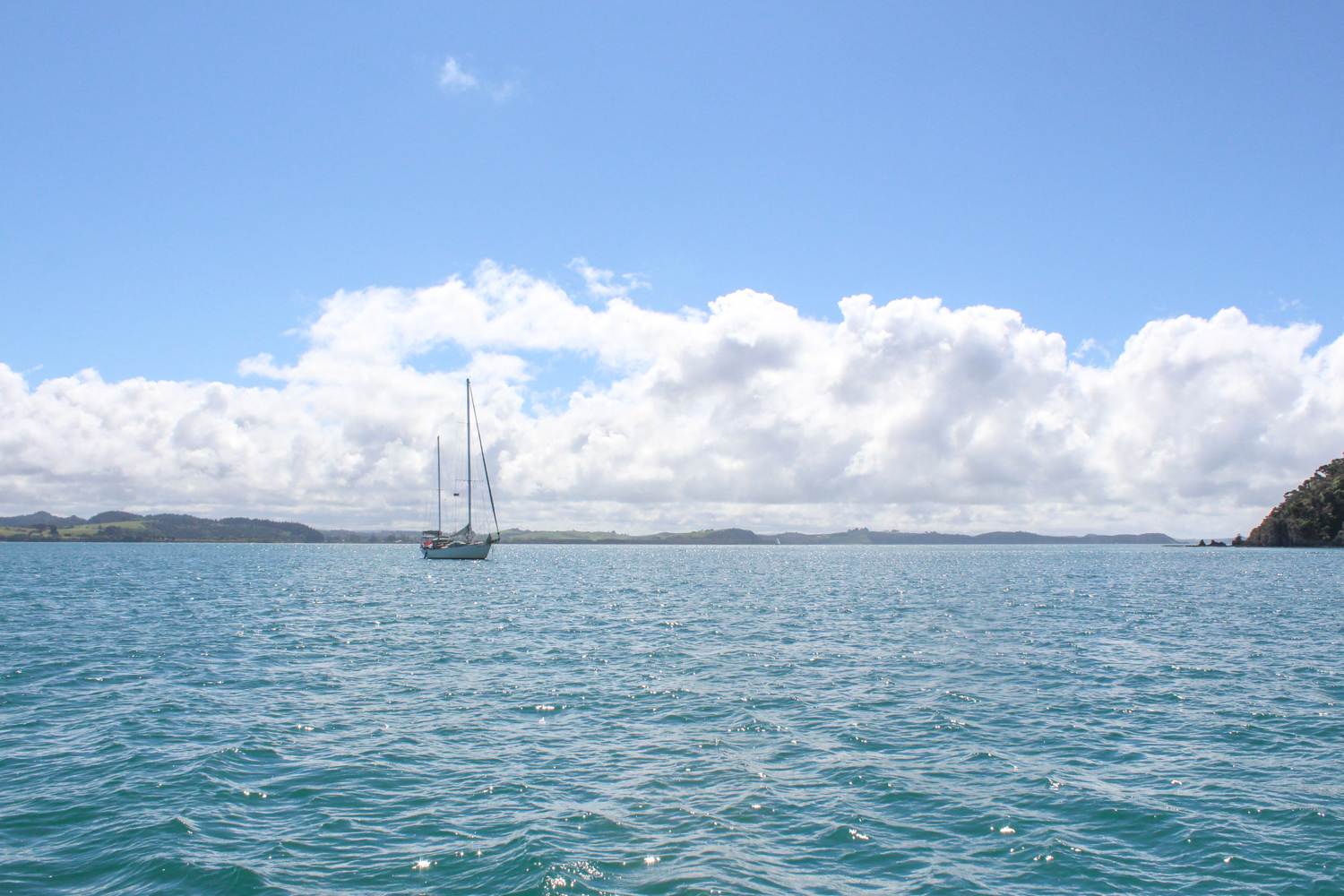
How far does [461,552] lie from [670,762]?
143m

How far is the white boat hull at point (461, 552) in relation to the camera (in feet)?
519

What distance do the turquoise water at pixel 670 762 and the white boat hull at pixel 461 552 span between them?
354ft

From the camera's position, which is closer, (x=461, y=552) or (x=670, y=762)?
(x=670, y=762)

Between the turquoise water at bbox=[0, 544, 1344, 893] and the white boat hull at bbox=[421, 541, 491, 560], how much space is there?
10780 cm

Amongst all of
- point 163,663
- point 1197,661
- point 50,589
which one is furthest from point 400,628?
point 50,589

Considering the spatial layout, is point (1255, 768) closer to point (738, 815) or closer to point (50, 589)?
point (738, 815)

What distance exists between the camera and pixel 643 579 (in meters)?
126

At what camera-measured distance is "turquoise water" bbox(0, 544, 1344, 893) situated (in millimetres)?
15453

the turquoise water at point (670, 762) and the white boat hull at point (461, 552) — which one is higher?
the turquoise water at point (670, 762)

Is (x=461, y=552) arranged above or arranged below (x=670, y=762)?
below

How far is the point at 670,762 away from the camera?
2197 cm

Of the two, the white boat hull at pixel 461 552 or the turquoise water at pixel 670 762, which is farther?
the white boat hull at pixel 461 552

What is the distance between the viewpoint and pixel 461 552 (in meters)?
159

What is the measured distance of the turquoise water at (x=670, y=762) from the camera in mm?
15453
